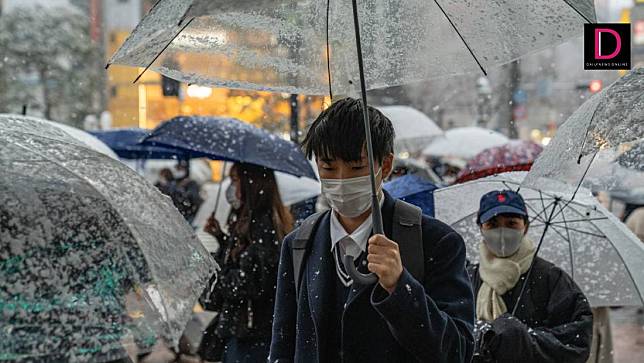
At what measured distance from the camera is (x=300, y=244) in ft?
12.9

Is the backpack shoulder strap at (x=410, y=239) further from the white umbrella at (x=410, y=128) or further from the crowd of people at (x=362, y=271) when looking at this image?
the white umbrella at (x=410, y=128)

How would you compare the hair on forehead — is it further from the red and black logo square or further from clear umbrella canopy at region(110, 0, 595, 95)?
the red and black logo square

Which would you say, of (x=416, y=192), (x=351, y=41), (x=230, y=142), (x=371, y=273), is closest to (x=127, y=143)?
(x=230, y=142)

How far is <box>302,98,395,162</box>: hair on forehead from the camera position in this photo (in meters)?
3.72

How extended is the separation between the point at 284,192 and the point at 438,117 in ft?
106

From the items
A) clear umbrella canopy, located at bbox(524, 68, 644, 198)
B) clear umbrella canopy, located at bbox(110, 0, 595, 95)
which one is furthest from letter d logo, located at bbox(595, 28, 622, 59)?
clear umbrella canopy, located at bbox(110, 0, 595, 95)

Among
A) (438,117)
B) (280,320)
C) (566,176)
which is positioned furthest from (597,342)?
(438,117)

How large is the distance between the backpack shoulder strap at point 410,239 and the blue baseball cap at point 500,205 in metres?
1.83

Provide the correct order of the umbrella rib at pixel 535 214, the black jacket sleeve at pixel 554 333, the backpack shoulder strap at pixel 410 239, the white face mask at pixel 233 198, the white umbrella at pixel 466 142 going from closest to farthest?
the backpack shoulder strap at pixel 410 239 < the black jacket sleeve at pixel 554 333 < the umbrella rib at pixel 535 214 < the white face mask at pixel 233 198 < the white umbrella at pixel 466 142

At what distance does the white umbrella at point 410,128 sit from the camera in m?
14.7

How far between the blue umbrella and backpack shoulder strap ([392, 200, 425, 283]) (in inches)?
101

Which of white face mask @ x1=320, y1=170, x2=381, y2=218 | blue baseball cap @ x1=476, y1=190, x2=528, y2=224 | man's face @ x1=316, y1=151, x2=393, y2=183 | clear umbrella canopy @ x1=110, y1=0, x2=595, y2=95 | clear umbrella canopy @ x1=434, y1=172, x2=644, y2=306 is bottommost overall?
clear umbrella canopy @ x1=434, y1=172, x2=644, y2=306

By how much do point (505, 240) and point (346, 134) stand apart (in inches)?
81.4

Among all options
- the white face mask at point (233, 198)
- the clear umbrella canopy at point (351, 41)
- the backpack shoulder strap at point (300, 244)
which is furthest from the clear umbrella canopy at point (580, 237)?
the backpack shoulder strap at point (300, 244)
